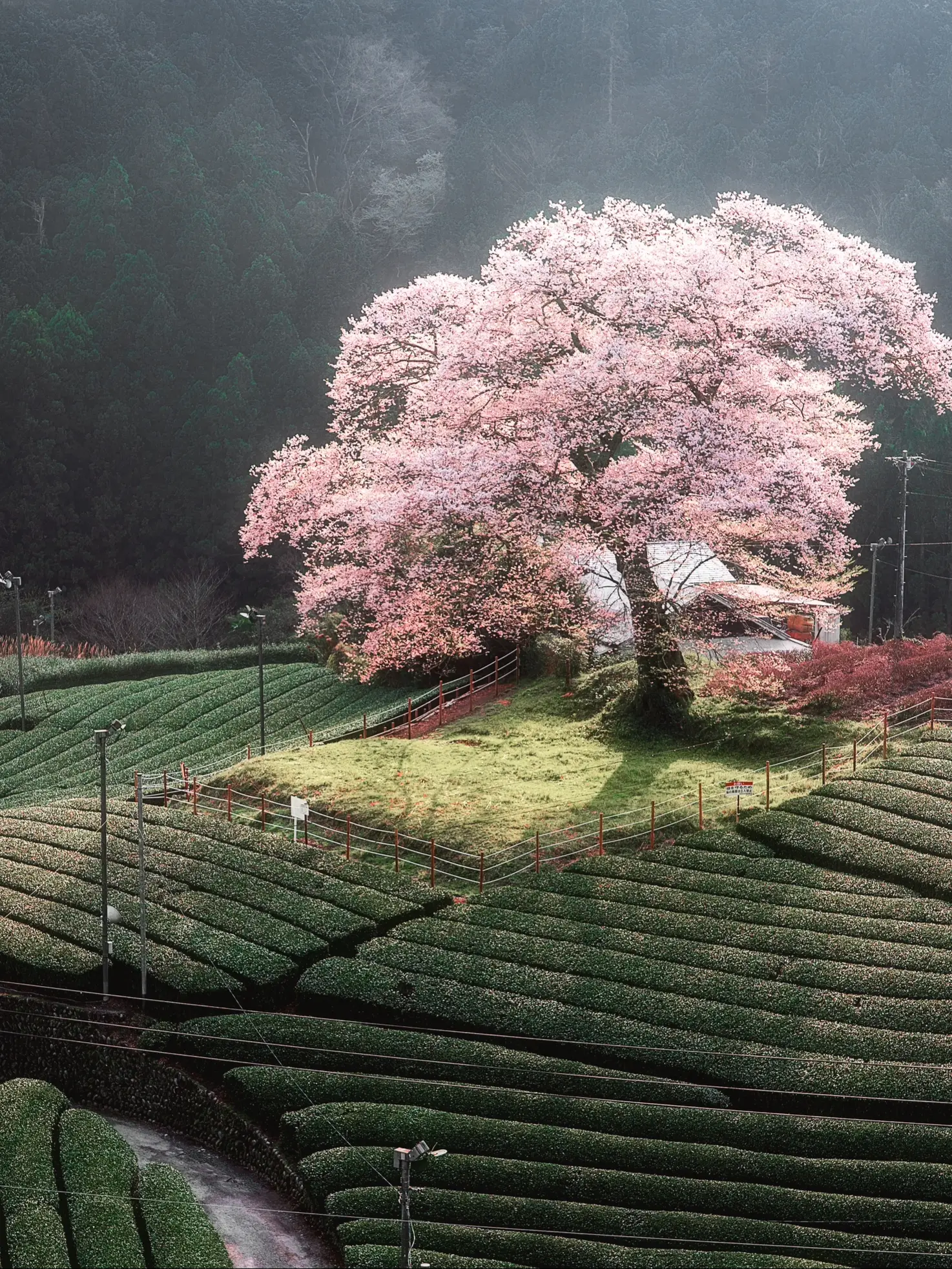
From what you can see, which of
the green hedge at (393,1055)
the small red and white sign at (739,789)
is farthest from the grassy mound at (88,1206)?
the small red and white sign at (739,789)

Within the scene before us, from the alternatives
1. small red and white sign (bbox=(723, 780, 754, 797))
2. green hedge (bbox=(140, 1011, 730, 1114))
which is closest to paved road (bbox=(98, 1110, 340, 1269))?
green hedge (bbox=(140, 1011, 730, 1114))

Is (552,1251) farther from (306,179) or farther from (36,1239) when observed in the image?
(306,179)

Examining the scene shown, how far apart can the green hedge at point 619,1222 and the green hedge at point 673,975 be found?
5003mm

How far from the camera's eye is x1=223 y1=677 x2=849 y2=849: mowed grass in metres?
31.4

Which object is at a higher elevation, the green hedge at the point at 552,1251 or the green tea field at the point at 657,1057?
the green tea field at the point at 657,1057

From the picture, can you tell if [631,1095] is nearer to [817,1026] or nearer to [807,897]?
[817,1026]

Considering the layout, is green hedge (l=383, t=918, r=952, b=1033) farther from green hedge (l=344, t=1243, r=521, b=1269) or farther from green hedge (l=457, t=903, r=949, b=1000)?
green hedge (l=344, t=1243, r=521, b=1269)

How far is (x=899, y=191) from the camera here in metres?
84.3

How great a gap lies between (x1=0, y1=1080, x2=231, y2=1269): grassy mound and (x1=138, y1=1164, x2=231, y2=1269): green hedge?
16mm

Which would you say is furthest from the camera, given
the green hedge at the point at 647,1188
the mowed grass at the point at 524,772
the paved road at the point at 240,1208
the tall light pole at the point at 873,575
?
the tall light pole at the point at 873,575

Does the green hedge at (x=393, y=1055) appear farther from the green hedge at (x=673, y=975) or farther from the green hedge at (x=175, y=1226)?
the green hedge at (x=175, y=1226)

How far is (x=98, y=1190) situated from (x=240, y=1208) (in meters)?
2.33

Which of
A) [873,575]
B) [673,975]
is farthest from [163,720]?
[873,575]

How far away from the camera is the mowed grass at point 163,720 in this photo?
43000 mm
